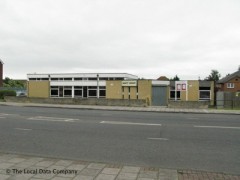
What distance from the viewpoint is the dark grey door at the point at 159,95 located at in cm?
3244

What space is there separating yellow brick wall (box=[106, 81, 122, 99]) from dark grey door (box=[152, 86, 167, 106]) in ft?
14.6

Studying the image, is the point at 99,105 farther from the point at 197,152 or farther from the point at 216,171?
the point at 216,171

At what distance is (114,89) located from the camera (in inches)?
1388

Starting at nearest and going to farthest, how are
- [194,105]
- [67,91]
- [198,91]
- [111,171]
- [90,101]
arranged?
[111,171]
[194,105]
[90,101]
[198,91]
[67,91]

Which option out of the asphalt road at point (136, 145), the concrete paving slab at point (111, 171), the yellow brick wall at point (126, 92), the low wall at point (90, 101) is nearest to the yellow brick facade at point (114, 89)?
the yellow brick wall at point (126, 92)

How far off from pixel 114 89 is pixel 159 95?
19.4ft

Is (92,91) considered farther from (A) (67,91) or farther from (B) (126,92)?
(B) (126,92)

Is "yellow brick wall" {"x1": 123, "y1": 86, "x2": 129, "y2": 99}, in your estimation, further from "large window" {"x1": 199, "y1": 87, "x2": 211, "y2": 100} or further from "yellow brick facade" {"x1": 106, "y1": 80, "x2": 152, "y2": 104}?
"large window" {"x1": 199, "y1": 87, "x2": 211, "y2": 100}

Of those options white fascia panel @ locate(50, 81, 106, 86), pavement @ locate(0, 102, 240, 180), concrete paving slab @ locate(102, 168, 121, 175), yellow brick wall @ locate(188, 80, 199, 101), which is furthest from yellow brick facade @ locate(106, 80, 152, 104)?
concrete paving slab @ locate(102, 168, 121, 175)

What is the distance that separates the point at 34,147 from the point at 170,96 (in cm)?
2663

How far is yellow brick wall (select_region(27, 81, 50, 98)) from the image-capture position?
4153 cm

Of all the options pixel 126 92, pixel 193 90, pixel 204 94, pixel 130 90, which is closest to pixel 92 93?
pixel 126 92

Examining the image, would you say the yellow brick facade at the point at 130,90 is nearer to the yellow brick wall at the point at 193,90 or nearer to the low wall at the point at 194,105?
the yellow brick wall at the point at 193,90

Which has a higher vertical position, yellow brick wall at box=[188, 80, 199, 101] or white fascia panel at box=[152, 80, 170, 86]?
white fascia panel at box=[152, 80, 170, 86]
